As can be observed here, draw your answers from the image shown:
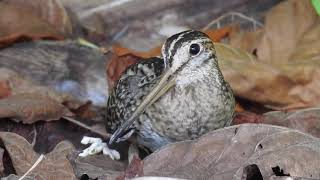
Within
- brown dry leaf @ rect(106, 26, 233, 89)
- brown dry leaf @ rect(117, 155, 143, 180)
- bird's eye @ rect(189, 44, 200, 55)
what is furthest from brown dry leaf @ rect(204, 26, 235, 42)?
brown dry leaf @ rect(117, 155, 143, 180)

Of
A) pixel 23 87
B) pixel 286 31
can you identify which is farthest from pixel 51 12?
pixel 286 31

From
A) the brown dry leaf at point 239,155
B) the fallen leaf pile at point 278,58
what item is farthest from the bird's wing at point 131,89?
the fallen leaf pile at point 278,58

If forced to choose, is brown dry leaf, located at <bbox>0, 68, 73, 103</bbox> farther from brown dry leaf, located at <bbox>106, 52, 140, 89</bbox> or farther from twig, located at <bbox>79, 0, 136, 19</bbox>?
twig, located at <bbox>79, 0, 136, 19</bbox>

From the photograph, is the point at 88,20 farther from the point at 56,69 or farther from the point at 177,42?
the point at 177,42

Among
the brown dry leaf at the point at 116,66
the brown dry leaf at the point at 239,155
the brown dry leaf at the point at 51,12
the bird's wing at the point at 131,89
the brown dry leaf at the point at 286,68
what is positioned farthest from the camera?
the brown dry leaf at the point at 51,12

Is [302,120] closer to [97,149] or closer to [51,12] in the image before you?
[97,149]

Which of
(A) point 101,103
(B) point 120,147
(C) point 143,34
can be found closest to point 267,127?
(B) point 120,147

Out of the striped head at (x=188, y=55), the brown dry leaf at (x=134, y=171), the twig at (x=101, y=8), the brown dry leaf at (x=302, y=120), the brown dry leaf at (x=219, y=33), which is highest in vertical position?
the striped head at (x=188, y=55)

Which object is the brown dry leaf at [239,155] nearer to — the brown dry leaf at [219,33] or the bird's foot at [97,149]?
the bird's foot at [97,149]
